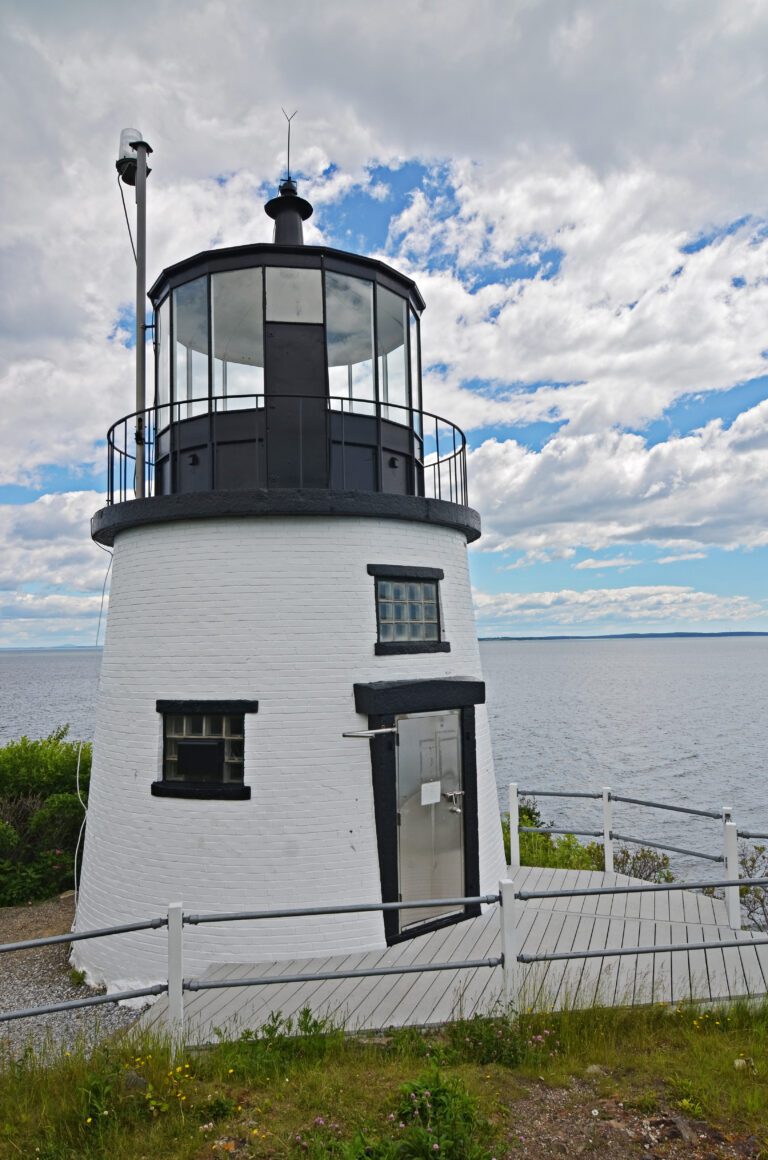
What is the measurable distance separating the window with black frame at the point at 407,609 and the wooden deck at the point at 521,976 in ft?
10.4

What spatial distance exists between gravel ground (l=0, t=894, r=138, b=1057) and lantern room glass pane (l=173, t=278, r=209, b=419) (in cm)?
649

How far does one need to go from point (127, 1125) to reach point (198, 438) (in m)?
6.65

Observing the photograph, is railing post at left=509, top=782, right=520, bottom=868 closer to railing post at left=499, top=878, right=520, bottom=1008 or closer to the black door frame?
the black door frame

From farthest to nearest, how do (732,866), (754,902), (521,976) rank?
(754,902), (732,866), (521,976)

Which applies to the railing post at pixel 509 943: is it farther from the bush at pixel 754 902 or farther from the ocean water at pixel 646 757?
the ocean water at pixel 646 757

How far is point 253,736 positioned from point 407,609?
2.29 m

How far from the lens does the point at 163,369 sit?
9672 millimetres

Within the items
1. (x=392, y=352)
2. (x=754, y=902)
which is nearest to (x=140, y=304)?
→ (x=392, y=352)

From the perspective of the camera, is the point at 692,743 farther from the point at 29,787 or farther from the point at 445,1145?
the point at 445,1145

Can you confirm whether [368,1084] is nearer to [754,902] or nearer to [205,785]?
[205,785]

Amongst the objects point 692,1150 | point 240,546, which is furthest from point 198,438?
point 692,1150

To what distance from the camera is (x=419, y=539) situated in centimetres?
930

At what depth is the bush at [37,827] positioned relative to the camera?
1230 centimetres

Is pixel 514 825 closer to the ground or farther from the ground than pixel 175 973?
farther from the ground
